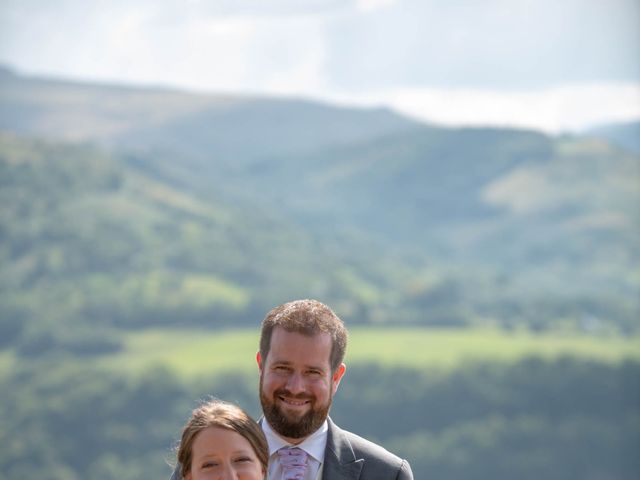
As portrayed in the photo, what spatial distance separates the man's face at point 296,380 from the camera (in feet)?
15.7

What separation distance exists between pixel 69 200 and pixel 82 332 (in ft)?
158

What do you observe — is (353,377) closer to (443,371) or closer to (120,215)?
(443,371)

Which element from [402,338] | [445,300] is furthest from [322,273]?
[402,338]

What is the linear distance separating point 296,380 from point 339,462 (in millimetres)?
412

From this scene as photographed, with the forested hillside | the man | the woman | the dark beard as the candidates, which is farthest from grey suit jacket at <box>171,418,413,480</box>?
the forested hillside

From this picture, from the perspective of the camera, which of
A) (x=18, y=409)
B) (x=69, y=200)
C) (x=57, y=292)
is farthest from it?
(x=69, y=200)

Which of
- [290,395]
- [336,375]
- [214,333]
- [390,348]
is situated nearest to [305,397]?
[290,395]

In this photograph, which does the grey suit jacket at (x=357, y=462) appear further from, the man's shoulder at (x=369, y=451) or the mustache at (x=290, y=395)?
the mustache at (x=290, y=395)

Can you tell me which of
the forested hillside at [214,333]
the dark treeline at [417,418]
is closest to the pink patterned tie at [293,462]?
the forested hillside at [214,333]

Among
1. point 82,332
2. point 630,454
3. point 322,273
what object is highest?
point 322,273

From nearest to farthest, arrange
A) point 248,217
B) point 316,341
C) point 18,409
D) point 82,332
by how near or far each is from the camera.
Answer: point 316,341, point 18,409, point 82,332, point 248,217

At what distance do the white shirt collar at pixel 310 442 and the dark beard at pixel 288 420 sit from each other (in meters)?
0.04

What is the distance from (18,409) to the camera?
12512cm

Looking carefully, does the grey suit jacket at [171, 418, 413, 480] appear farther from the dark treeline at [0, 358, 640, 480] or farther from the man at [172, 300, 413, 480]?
the dark treeline at [0, 358, 640, 480]
